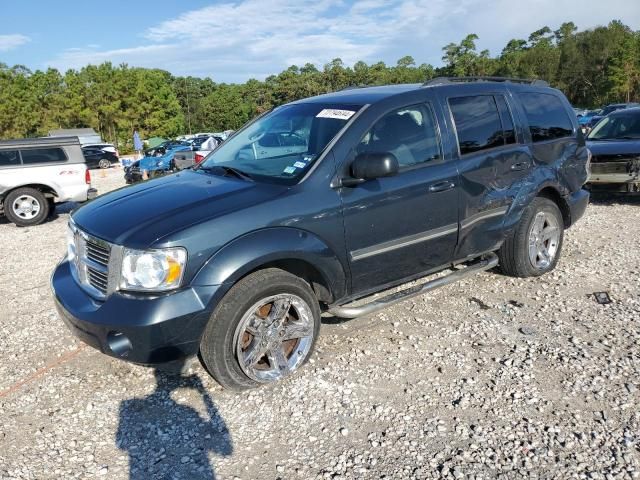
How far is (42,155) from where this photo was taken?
10.3 meters

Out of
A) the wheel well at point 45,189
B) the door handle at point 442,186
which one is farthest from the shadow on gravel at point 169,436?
the wheel well at point 45,189

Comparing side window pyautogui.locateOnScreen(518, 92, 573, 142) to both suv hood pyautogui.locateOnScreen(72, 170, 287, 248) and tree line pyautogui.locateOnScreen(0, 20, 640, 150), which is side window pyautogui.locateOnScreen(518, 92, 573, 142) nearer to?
suv hood pyautogui.locateOnScreen(72, 170, 287, 248)

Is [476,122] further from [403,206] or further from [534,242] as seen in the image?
[534,242]

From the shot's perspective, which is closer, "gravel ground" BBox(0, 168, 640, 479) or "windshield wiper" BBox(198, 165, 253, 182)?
"gravel ground" BBox(0, 168, 640, 479)

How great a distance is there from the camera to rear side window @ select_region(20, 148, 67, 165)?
10.2 m

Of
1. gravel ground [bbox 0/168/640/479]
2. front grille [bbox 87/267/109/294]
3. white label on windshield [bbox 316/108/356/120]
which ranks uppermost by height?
white label on windshield [bbox 316/108/356/120]

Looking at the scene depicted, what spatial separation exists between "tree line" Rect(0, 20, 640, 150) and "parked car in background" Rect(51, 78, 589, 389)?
41026 mm

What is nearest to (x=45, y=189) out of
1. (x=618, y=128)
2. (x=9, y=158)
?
(x=9, y=158)

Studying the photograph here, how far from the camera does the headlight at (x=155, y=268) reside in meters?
3.00

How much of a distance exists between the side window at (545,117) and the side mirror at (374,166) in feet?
6.99

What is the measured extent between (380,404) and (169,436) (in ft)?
4.22

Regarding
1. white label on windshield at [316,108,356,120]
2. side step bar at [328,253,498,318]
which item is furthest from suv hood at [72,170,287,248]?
side step bar at [328,253,498,318]

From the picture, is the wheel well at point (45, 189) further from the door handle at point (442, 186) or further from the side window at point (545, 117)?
the side window at point (545, 117)

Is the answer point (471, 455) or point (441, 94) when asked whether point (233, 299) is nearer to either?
point (471, 455)
